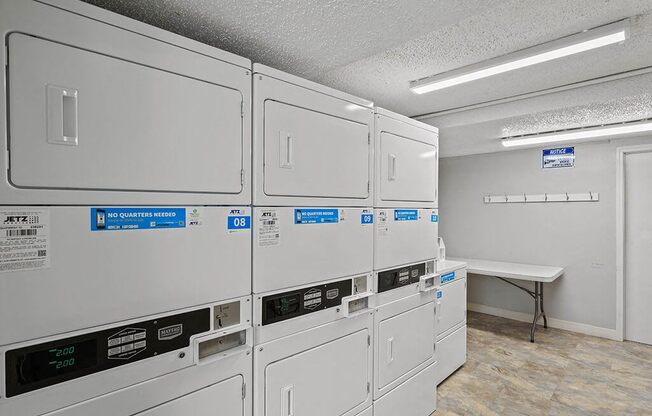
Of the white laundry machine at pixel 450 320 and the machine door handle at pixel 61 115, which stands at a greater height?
the machine door handle at pixel 61 115

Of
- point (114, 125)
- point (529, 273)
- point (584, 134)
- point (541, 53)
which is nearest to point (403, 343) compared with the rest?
point (541, 53)

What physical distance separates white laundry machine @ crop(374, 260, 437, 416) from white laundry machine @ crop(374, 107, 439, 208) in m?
0.49

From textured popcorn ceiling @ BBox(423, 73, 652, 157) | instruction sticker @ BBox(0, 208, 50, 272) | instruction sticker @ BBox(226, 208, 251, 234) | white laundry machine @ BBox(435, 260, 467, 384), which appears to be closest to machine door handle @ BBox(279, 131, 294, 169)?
instruction sticker @ BBox(226, 208, 251, 234)

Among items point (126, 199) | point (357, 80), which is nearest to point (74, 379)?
point (126, 199)

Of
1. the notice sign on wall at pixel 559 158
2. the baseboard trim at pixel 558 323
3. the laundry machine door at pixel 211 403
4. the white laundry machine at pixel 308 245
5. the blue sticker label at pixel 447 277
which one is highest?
the notice sign on wall at pixel 559 158

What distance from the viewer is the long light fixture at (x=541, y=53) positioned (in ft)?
5.49

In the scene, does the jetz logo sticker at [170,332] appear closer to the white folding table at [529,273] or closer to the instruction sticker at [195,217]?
the instruction sticker at [195,217]

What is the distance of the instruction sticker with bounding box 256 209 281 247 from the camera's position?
153cm

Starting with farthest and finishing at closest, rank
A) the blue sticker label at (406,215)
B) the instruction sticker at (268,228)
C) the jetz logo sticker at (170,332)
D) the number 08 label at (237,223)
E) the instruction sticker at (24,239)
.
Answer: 1. the blue sticker label at (406,215)
2. the instruction sticker at (268,228)
3. the number 08 label at (237,223)
4. the jetz logo sticker at (170,332)
5. the instruction sticker at (24,239)

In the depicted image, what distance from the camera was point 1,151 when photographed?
0.95 metres

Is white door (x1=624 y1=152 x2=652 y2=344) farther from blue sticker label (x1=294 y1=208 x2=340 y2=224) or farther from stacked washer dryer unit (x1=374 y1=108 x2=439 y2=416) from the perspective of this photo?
blue sticker label (x1=294 y1=208 x2=340 y2=224)

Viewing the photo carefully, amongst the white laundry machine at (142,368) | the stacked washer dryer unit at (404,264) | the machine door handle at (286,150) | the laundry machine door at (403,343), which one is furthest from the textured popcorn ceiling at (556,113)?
the white laundry machine at (142,368)

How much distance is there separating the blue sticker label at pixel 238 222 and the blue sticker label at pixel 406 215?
1137 mm

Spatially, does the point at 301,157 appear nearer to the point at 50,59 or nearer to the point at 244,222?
the point at 244,222
